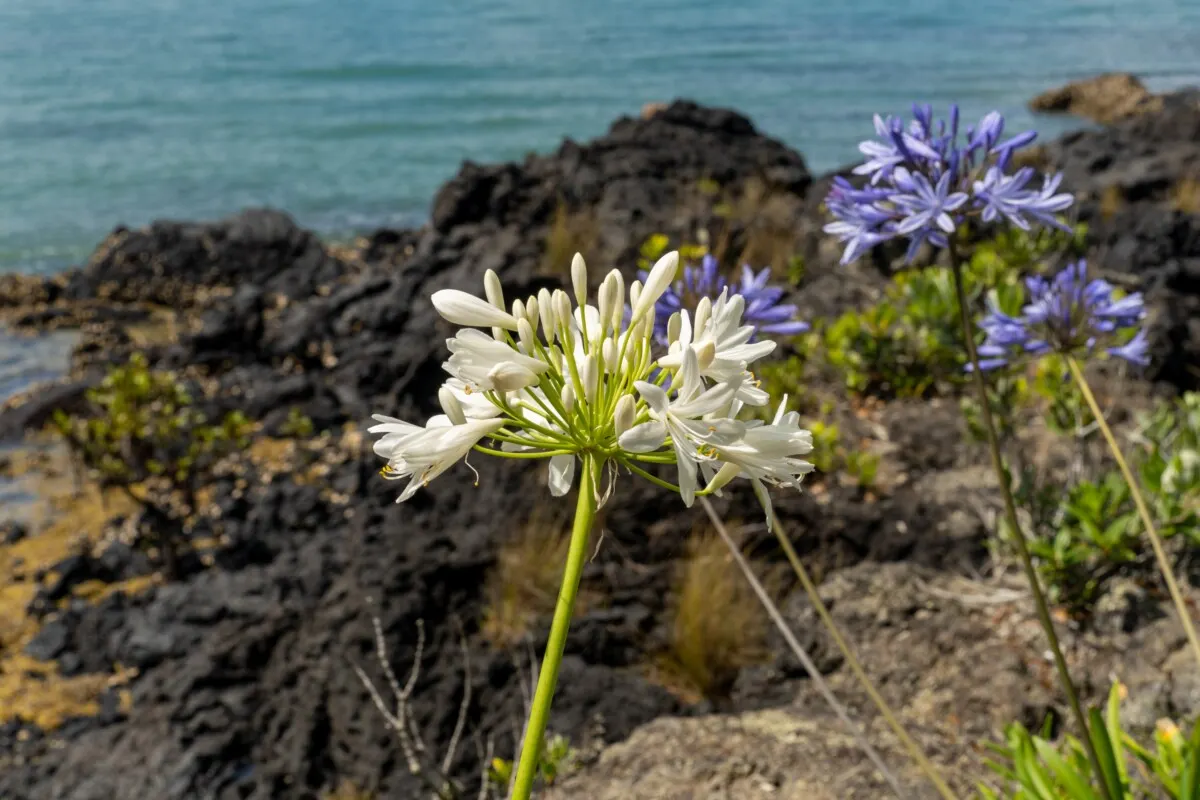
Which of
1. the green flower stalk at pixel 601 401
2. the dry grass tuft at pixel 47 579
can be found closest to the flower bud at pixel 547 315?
the green flower stalk at pixel 601 401

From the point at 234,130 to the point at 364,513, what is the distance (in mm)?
27470

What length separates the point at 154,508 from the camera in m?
7.01

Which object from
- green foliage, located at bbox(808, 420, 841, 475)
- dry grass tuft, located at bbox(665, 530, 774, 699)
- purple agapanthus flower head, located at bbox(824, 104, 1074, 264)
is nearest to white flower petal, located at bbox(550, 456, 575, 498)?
purple agapanthus flower head, located at bbox(824, 104, 1074, 264)

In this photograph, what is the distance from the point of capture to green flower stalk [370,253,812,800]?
133 centimetres

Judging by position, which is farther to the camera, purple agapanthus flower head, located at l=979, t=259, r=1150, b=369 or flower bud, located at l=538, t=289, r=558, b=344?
purple agapanthus flower head, located at l=979, t=259, r=1150, b=369

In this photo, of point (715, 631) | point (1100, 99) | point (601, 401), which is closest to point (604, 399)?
point (601, 401)

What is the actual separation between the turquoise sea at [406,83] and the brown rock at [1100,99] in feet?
4.84

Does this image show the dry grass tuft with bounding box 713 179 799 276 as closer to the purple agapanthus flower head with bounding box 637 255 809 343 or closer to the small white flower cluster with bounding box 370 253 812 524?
the purple agapanthus flower head with bounding box 637 255 809 343

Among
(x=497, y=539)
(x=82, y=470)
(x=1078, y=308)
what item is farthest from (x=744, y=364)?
(x=82, y=470)

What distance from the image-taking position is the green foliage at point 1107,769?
2424 millimetres

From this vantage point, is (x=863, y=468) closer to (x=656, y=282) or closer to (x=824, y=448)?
(x=824, y=448)

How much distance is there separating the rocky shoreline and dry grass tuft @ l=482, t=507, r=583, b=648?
10cm

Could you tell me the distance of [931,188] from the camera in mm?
2473

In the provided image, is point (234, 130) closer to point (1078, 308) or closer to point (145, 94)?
point (145, 94)
